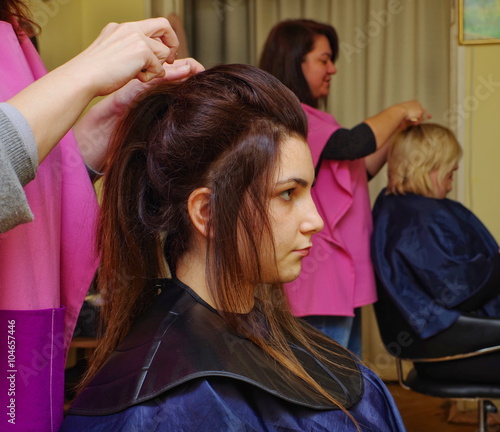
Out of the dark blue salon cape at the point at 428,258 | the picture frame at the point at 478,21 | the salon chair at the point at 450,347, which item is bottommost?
the salon chair at the point at 450,347

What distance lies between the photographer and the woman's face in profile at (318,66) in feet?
8.51

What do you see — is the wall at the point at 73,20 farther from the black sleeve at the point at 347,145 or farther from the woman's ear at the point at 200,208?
the woman's ear at the point at 200,208

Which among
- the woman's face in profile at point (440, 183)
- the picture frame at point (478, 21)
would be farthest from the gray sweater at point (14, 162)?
the picture frame at point (478, 21)

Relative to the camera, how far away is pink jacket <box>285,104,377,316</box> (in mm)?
2486

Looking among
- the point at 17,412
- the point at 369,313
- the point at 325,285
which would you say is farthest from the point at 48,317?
the point at 369,313

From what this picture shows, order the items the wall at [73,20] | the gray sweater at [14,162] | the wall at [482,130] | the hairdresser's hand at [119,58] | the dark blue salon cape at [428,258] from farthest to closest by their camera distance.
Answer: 1. the wall at [482,130]
2. the wall at [73,20]
3. the dark blue salon cape at [428,258]
4. the hairdresser's hand at [119,58]
5. the gray sweater at [14,162]

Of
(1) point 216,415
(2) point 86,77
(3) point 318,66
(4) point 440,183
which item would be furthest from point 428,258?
(2) point 86,77

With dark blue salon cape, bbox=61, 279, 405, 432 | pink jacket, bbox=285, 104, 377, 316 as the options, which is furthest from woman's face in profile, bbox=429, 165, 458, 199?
dark blue salon cape, bbox=61, 279, 405, 432

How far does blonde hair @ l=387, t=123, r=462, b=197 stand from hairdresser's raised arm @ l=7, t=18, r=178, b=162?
1850 mm

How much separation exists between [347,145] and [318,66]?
1.15 ft

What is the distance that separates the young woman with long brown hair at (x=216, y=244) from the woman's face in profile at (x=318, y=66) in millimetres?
1370

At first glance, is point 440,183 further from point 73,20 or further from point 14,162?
point 14,162

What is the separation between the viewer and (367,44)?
4004mm

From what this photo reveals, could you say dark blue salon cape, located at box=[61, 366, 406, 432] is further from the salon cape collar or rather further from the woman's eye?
the woman's eye
